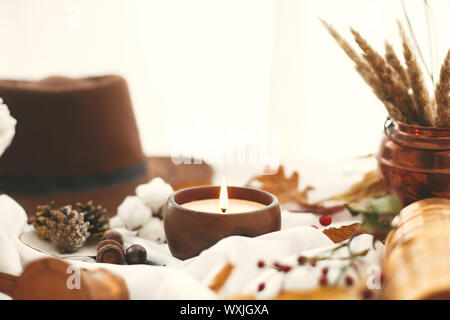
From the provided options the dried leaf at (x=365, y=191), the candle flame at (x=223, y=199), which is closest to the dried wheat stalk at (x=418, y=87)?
the dried leaf at (x=365, y=191)

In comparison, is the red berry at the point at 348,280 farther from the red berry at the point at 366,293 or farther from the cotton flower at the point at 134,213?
the cotton flower at the point at 134,213

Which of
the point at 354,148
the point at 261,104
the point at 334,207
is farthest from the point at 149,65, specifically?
the point at 334,207

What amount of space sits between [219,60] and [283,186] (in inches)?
74.7

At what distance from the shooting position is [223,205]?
22.1 inches

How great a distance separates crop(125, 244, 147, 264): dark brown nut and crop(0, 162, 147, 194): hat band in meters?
0.41

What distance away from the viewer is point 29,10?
2756 mm

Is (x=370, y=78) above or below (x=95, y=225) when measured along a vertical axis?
above

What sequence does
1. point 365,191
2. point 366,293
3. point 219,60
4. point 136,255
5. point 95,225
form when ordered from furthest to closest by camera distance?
point 219,60, point 365,191, point 95,225, point 136,255, point 366,293

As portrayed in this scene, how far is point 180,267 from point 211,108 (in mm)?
2303

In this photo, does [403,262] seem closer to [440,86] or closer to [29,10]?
[440,86]

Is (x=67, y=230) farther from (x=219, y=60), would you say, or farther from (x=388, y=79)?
(x=219, y=60)

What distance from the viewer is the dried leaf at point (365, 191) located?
2.59 feet

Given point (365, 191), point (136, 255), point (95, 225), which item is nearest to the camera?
point (136, 255)

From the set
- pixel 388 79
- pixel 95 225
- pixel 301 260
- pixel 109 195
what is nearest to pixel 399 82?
pixel 388 79
